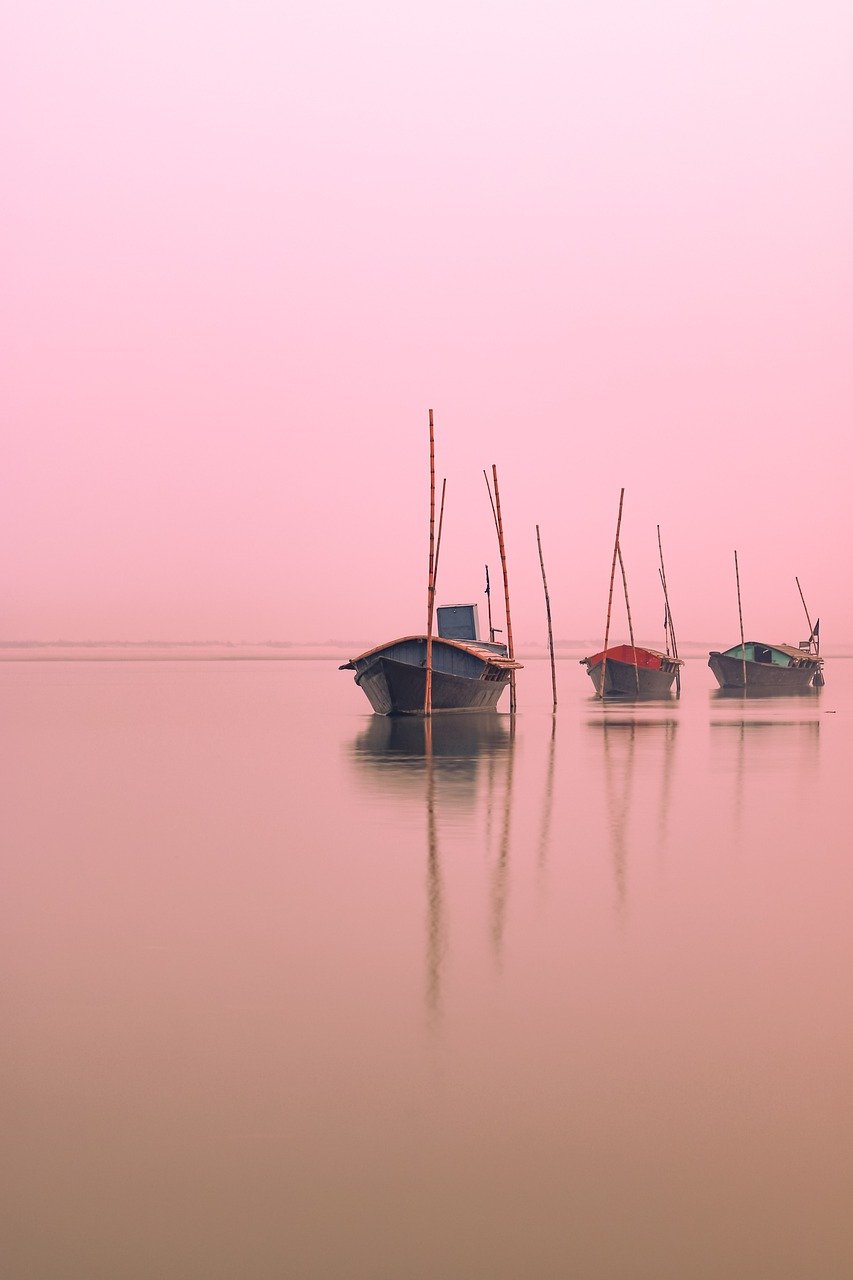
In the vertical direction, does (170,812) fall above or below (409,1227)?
below

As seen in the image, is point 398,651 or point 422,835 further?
point 398,651

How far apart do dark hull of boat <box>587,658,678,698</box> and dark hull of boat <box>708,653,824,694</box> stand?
1142 centimetres

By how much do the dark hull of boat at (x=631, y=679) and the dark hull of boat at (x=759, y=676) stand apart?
11419 millimetres

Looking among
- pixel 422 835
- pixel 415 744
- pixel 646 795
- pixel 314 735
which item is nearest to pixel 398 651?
pixel 314 735

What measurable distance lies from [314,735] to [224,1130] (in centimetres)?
3865

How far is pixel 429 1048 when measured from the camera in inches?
302

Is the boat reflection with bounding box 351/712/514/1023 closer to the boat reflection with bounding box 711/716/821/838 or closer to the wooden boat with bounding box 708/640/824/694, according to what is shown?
the boat reflection with bounding box 711/716/821/838

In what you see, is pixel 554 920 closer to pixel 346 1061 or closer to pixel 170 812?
pixel 346 1061

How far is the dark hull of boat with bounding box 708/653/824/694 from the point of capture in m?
84.0

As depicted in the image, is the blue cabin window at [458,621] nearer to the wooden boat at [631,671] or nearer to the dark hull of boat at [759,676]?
the wooden boat at [631,671]

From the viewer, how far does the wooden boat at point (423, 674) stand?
150 feet

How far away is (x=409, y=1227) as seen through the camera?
5176 mm

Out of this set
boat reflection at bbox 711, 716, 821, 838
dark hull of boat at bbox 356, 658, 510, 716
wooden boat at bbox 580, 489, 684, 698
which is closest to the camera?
boat reflection at bbox 711, 716, 821, 838

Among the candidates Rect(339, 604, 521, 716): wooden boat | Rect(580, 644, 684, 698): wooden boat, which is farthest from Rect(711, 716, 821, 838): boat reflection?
Rect(580, 644, 684, 698): wooden boat
